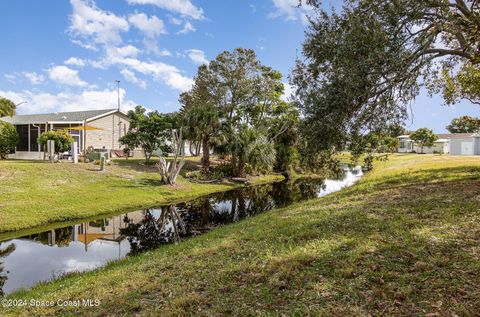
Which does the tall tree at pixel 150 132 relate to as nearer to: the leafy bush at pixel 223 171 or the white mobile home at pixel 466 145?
the leafy bush at pixel 223 171

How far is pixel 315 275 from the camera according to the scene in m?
5.68

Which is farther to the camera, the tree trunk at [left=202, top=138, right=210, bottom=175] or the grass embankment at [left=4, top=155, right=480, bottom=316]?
the tree trunk at [left=202, top=138, right=210, bottom=175]

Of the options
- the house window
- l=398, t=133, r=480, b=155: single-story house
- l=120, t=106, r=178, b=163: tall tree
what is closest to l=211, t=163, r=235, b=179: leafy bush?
l=120, t=106, r=178, b=163: tall tree

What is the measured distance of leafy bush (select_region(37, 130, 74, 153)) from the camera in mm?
28312

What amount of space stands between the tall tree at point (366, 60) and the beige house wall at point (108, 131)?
102 ft

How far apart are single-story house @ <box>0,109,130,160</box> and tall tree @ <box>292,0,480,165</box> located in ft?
89.4

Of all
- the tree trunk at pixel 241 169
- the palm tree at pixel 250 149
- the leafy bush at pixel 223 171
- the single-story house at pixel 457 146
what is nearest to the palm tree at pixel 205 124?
the leafy bush at pixel 223 171

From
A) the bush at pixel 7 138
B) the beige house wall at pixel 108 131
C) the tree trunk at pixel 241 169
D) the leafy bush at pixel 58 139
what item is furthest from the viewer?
the beige house wall at pixel 108 131

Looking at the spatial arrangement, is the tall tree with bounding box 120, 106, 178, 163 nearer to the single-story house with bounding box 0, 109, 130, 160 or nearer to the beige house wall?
the single-story house with bounding box 0, 109, 130, 160

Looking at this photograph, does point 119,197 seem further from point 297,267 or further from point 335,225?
point 297,267

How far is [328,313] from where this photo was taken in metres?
4.45

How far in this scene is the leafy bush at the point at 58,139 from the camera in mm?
28312

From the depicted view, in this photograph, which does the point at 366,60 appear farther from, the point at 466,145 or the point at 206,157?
the point at 466,145

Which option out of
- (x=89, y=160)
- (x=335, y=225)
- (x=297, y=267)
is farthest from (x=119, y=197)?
(x=297, y=267)
